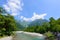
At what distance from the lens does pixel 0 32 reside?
42.1 m

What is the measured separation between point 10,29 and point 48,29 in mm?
22849

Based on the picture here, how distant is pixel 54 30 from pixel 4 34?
19.5 metres

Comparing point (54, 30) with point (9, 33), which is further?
point (54, 30)

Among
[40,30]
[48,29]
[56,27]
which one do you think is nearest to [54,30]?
[56,27]

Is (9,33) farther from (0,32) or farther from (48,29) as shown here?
(48,29)

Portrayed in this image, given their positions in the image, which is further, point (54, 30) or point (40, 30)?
point (40, 30)

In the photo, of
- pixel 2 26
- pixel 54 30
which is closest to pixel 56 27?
pixel 54 30

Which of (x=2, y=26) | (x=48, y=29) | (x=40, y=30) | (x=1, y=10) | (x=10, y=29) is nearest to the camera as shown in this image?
(x=1, y=10)

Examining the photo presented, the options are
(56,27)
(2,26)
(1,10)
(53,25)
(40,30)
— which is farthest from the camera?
(40,30)

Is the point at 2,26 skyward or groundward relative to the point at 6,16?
groundward

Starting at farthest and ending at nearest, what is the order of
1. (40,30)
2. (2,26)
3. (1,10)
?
(40,30)
(2,26)
(1,10)

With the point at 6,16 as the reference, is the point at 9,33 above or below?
below

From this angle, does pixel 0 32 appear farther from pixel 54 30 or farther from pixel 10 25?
pixel 54 30

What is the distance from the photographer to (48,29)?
66.9 m
